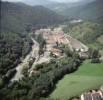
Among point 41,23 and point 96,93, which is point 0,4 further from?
point 96,93

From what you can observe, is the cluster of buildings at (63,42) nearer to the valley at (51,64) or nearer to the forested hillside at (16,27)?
the valley at (51,64)

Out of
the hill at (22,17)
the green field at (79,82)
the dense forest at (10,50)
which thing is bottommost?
the green field at (79,82)

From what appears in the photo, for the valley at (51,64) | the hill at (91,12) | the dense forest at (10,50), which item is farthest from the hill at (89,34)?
the hill at (91,12)

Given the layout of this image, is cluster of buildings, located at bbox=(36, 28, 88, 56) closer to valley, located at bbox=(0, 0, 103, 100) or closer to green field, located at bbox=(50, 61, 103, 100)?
valley, located at bbox=(0, 0, 103, 100)

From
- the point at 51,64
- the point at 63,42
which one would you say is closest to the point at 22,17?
the point at 63,42

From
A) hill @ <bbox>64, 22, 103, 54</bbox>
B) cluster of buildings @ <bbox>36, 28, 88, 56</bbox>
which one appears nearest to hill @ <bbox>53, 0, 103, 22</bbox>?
hill @ <bbox>64, 22, 103, 54</bbox>
